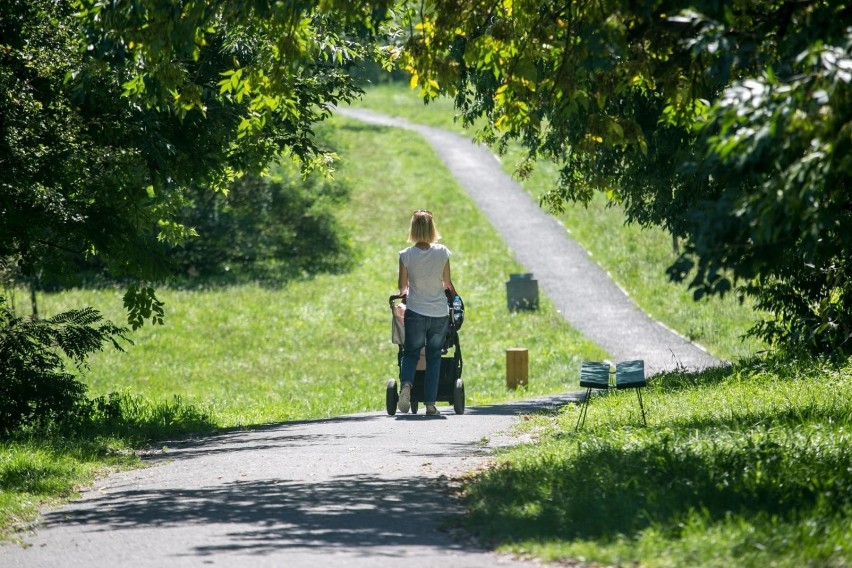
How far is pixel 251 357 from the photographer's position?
32062 mm

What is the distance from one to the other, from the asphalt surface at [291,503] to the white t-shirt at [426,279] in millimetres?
1212

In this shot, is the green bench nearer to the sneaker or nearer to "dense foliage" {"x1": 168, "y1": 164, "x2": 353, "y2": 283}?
the sneaker

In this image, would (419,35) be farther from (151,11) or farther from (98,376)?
(98,376)

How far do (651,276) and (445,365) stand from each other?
25063 millimetres

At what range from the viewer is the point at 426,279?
13547mm

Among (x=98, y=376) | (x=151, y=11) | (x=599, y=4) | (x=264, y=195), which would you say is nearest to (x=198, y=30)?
(x=151, y=11)

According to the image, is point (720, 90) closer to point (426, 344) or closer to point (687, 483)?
point (426, 344)

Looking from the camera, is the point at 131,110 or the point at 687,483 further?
the point at 131,110

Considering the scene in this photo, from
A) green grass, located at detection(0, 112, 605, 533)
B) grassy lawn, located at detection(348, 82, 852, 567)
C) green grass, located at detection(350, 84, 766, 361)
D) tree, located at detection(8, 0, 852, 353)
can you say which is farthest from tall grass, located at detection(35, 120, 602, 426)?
grassy lawn, located at detection(348, 82, 852, 567)

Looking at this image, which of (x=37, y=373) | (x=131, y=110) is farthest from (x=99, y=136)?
(x=37, y=373)

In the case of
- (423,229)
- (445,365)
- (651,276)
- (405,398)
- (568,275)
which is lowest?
(405,398)

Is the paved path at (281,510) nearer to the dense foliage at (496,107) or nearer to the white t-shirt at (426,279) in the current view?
the white t-shirt at (426,279)

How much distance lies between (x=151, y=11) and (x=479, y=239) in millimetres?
34771

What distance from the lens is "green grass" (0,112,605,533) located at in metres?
15.1
